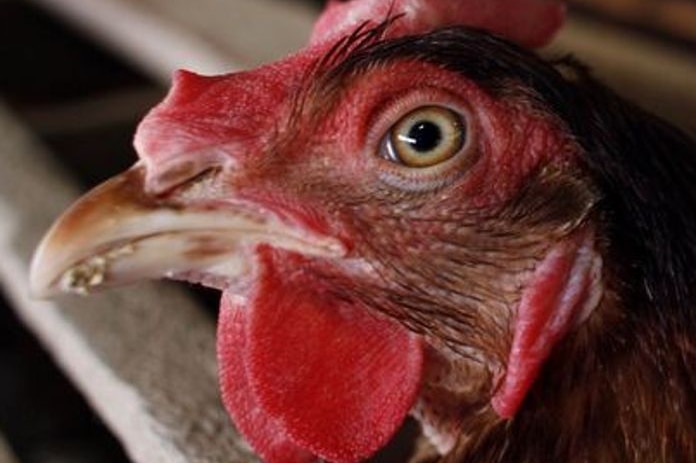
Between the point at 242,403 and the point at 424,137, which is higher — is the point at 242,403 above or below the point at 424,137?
below

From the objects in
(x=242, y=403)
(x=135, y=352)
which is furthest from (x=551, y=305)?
(x=135, y=352)

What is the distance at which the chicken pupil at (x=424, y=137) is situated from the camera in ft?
2.42

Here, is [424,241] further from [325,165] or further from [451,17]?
[451,17]

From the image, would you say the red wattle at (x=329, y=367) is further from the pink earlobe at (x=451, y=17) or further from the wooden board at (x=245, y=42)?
the wooden board at (x=245, y=42)

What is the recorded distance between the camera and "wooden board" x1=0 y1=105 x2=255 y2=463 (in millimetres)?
1011

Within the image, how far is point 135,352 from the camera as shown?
112cm

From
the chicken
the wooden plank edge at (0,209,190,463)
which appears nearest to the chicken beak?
the chicken

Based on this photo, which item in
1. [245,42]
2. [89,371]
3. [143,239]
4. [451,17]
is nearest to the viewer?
[143,239]

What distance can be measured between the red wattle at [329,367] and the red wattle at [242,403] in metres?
0.02

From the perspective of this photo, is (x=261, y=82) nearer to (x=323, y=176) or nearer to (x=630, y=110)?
(x=323, y=176)

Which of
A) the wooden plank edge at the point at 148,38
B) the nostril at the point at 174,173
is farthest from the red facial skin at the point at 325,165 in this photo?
the wooden plank edge at the point at 148,38

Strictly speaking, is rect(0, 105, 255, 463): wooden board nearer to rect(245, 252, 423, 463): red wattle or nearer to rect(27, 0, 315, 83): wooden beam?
rect(245, 252, 423, 463): red wattle

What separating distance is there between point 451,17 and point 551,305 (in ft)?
0.69

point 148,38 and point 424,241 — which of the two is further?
point 148,38
